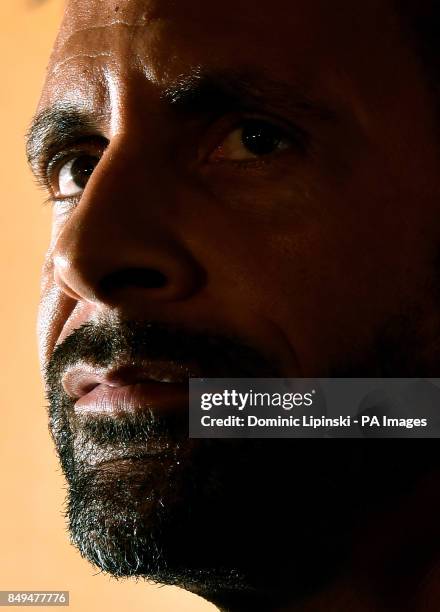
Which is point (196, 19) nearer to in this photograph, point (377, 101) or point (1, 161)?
point (377, 101)

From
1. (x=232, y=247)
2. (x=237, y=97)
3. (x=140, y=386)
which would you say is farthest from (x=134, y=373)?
(x=237, y=97)

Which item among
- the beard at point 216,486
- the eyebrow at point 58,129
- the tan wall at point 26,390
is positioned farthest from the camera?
the tan wall at point 26,390

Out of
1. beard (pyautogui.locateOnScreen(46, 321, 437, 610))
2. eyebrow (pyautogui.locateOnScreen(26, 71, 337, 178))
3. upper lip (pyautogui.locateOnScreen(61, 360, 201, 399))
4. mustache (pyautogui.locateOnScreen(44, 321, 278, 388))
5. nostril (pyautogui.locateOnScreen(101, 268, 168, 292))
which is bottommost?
beard (pyautogui.locateOnScreen(46, 321, 437, 610))

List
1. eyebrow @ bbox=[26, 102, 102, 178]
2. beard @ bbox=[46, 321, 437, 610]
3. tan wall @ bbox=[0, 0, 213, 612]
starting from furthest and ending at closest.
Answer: tan wall @ bbox=[0, 0, 213, 612] < eyebrow @ bbox=[26, 102, 102, 178] < beard @ bbox=[46, 321, 437, 610]

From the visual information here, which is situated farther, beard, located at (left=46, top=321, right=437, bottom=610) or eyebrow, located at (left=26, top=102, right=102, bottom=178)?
eyebrow, located at (left=26, top=102, right=102, bottom=178)

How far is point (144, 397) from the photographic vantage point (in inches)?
22.0

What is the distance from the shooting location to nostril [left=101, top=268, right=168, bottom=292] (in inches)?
22.5

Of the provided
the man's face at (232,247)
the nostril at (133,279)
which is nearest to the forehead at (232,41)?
the man's face at (232,247)

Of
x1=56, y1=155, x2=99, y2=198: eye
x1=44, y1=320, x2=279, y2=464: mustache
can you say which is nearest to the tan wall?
x1=56, y1=155, x2=99, y2=198: eye

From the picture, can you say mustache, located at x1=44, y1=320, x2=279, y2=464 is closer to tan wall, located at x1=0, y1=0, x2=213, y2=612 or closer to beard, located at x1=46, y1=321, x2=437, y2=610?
beard, located at x1=46, y1=321, x2=437, y2=610

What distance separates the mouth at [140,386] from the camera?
55 centimetres

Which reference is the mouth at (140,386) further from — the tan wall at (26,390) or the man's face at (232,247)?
the tan wall at (26,390)

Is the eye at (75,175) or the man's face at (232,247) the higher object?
the eye at (75,175)

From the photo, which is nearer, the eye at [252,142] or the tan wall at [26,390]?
the eye at [252,142]
